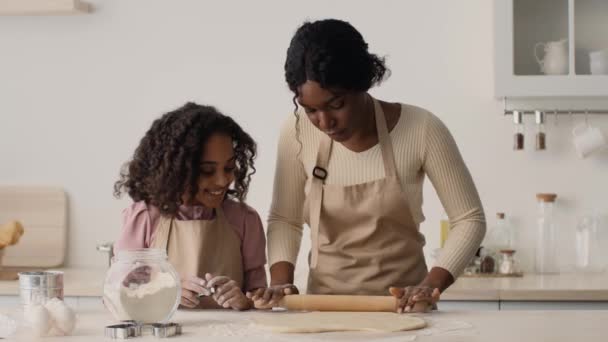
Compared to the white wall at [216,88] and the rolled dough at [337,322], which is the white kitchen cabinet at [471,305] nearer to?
the white wall at [216,88]

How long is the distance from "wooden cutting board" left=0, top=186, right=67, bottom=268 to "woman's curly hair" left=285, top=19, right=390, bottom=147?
1736mm

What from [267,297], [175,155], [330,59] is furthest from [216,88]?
[267,297]

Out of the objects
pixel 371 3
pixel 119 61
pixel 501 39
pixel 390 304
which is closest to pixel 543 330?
pixel 390 304

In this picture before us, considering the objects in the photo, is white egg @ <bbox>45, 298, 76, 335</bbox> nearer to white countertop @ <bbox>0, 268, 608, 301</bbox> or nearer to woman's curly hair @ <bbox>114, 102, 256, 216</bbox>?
woman's curly hair @ <bbox>114, 102, 256, 216</bbox>

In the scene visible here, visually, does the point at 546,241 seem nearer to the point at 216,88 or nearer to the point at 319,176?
the point at 216,88

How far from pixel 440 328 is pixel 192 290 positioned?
1.75 ft

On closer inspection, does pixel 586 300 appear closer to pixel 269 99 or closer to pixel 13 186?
pixel 269 99

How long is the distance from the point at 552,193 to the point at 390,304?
1585 millimetres

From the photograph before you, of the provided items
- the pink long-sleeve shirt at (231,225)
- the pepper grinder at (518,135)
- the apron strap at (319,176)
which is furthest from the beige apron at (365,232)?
the pepper grinder at (518,135)

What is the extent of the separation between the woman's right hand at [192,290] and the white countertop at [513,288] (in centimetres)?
105

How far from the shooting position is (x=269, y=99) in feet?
12.1

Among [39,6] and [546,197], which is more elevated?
[39,6]

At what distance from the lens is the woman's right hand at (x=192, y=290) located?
2.20m

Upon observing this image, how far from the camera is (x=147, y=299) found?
1935 mm
